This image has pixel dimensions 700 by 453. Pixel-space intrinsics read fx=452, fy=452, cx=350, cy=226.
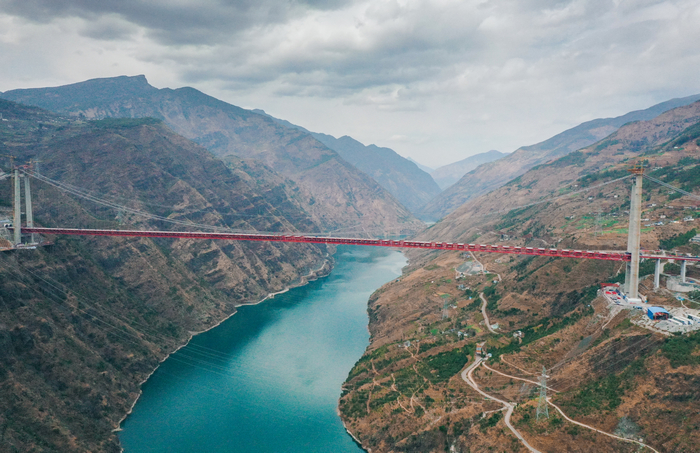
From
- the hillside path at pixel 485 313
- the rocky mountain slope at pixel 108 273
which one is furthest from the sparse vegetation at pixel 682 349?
the rocky mountain slope at pixel 108 273

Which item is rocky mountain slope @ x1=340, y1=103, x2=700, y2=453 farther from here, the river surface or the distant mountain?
the distant mountain

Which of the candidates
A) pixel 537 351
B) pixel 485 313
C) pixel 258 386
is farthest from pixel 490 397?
pixel 258 386

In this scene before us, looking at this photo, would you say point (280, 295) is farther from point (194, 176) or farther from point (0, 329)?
point (0, 329)

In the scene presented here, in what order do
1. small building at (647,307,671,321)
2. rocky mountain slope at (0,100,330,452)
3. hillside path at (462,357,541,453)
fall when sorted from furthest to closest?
rocky mountain slope at (0,100,330,452) → small building at (647,307,671,321) → hillside path at (462,357,541,453)

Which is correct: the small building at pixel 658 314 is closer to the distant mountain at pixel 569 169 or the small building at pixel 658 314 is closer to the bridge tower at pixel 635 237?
A: the bridge tower at pixel 635 237

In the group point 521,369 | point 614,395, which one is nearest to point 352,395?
point 521,369

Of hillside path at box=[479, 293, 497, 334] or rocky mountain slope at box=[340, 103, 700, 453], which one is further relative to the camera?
hillside path at box=[479, 293, 497, 334]

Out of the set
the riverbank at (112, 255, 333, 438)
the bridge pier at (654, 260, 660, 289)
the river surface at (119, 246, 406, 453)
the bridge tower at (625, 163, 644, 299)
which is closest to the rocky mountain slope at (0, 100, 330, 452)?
the riverbank at (112, 255, 333, 438)
